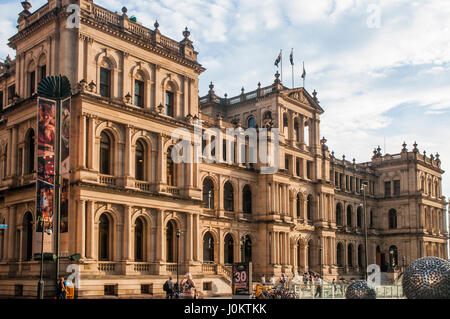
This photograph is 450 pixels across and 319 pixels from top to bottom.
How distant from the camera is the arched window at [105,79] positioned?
39000 mm

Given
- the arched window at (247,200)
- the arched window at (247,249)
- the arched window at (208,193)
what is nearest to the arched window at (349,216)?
the arched window at (247,200)

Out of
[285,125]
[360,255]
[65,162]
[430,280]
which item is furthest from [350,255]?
[430,280]

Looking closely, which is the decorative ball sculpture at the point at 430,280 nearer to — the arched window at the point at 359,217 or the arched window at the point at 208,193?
the arched window at the point at 208,193

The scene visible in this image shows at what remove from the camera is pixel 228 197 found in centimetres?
5409

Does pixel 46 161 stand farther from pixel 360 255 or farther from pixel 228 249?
pixel 360 255

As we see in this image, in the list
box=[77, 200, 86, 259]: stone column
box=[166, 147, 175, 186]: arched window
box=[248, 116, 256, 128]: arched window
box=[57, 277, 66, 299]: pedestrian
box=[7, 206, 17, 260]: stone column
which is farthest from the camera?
box=[248, 116, 256, 128]: arched window

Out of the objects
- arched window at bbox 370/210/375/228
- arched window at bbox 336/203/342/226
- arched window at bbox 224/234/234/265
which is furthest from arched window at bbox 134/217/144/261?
arched window at bbox 370/210/375/228

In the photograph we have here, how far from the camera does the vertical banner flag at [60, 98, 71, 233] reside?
33031mm

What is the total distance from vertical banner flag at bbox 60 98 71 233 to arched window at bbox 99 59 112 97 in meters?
6.04

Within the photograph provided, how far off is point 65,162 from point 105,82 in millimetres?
7398

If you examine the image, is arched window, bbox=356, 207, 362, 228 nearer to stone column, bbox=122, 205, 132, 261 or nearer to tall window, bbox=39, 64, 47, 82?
stone column, bbox=122, 205, 132, 261

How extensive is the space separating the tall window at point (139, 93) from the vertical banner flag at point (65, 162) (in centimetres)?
847

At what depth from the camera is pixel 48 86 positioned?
30547 mm
